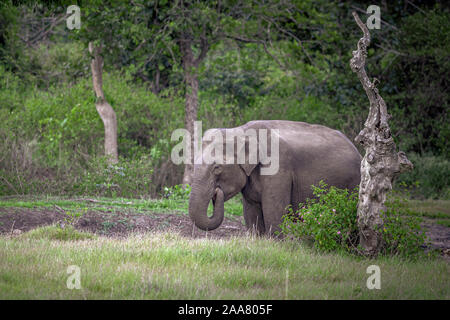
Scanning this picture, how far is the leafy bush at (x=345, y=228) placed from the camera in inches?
280

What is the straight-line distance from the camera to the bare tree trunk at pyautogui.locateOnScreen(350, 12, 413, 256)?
697 centimetres

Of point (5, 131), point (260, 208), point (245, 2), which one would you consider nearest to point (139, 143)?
point (5, 131)

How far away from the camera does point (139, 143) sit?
16.7 metres

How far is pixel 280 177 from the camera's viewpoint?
8.21 metres

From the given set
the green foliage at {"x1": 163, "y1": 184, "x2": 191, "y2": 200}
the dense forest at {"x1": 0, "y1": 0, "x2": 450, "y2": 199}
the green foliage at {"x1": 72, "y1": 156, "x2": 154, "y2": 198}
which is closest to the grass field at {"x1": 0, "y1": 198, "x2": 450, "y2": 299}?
the green foliage at {"x1": 72, "y1": 156, "x2": 154, "y2": 198}

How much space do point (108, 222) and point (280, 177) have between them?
3237 millimetres

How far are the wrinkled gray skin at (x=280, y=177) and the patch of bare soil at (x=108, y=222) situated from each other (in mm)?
1087

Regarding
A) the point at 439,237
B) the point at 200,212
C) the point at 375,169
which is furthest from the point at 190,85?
the point at 375,169

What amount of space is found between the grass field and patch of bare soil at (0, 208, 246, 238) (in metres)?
1.44

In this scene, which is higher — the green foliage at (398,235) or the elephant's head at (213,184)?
the elephant's head at (213,184)

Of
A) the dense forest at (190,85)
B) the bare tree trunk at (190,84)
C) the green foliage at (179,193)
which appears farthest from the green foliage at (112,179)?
the bare tree trunk at (190,84)

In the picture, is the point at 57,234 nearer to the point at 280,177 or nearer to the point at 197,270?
the point at 197,270

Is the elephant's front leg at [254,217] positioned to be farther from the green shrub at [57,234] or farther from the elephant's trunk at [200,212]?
the green shrub at [57,234]
